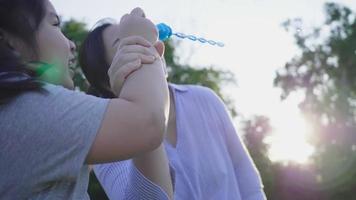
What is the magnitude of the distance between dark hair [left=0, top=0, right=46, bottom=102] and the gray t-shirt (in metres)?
0.02

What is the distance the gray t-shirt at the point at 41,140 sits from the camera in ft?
3.67

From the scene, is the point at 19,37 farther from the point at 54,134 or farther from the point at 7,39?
the point at 54,134

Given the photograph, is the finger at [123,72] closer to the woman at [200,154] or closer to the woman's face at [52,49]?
the woman's face at [52,49]

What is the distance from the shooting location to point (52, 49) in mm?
1370

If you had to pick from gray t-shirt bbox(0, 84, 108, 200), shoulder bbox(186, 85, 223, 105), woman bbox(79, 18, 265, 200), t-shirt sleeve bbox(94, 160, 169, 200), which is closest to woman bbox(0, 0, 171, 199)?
gray t-shirt bbox(0, 84, 108, 200)

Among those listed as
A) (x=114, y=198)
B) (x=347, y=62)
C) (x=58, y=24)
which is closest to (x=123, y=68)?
(x=58, y=24)

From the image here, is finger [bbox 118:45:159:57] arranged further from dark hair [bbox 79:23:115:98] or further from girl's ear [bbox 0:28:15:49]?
dark hair [bbox 79:23:115:98]

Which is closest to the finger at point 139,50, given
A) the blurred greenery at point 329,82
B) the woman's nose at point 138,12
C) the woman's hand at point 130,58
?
the woman's hand at point 130,58

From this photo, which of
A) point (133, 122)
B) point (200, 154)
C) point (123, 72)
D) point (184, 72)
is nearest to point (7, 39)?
point (123, 72)

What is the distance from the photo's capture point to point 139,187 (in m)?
1.57

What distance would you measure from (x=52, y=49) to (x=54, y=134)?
33cm

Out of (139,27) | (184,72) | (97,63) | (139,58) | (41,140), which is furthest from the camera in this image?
(184,72)

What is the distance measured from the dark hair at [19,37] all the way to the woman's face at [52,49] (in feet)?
0.05

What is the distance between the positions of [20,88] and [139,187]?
0.55 meters
